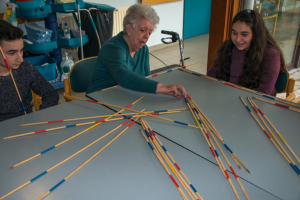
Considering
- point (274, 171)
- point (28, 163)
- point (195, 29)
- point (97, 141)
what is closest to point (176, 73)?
point (97, 141)

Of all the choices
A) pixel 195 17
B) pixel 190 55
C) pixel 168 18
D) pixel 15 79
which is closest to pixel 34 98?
pixel 15 79

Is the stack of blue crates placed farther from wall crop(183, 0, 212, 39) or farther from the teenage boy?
wall crop(183, 0, 212, 39)

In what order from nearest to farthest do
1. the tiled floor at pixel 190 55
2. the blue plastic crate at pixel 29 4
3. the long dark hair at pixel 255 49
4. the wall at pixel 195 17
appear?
the long dark hair at pixel 255 49 → the blue plastic crate at pixel 29 4 → the tiled floor at pixel 190 55 → the wall at pixel 195 17

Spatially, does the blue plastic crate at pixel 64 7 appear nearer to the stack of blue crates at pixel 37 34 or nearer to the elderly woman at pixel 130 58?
the stack of blue crates at pixel 37 34

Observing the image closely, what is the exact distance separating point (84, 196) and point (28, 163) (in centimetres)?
31

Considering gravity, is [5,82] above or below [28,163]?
above

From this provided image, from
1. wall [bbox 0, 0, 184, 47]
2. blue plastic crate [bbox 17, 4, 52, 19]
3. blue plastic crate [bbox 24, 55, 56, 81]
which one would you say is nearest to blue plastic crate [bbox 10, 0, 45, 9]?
blue plastic crate [bbox 17, 4, 52, 19]

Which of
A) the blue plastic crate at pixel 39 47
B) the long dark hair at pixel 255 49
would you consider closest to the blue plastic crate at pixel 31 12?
the blue plastic crate at pixel 39 47

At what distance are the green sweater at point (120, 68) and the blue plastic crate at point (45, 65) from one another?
1633 mm

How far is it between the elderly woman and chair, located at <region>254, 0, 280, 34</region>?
282cm

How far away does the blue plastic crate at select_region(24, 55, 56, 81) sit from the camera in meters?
3.28

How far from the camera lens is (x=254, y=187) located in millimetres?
918

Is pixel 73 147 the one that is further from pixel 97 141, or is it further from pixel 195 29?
pixel 195 29

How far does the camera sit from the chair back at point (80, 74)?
83.4 inches
